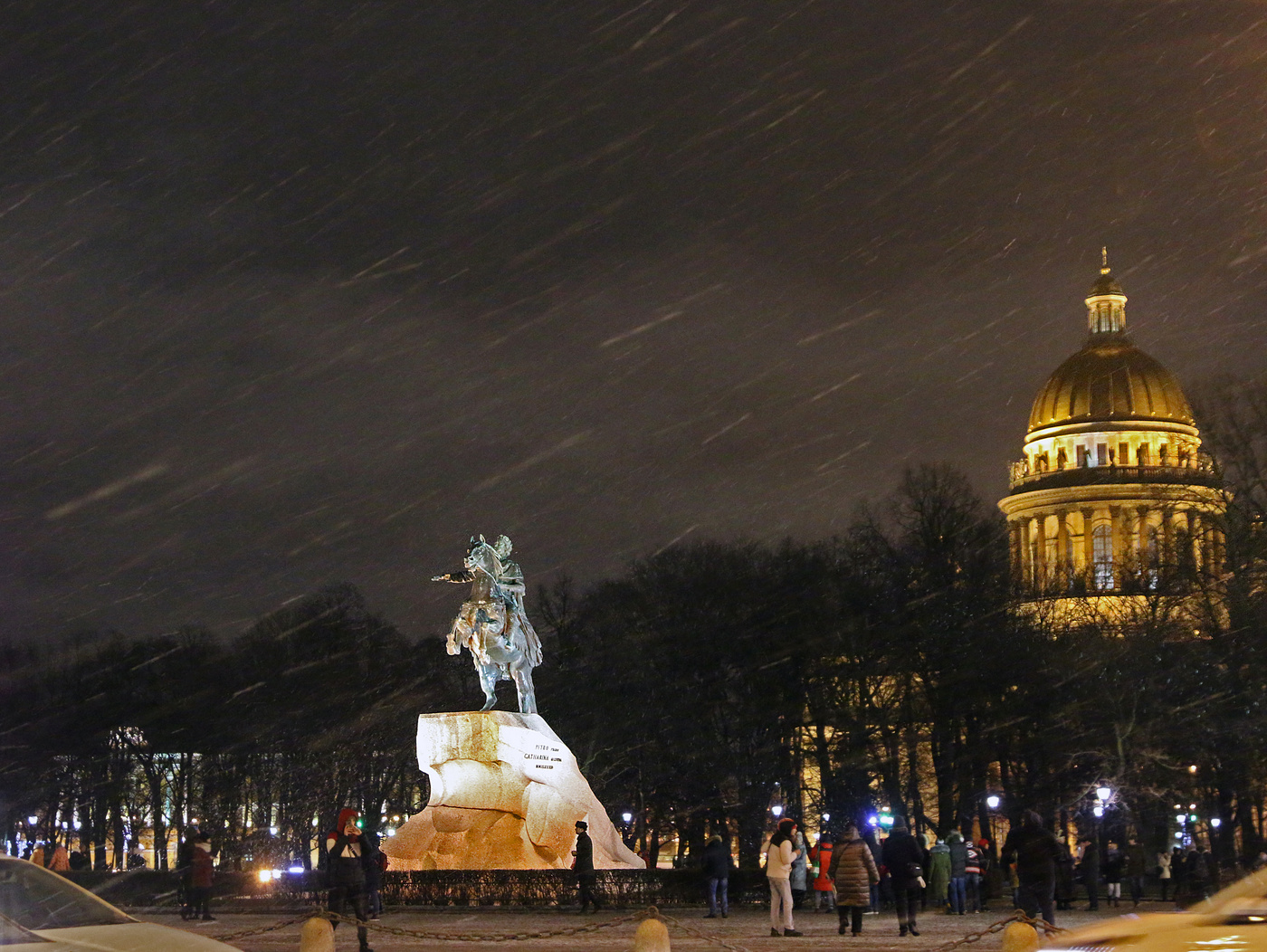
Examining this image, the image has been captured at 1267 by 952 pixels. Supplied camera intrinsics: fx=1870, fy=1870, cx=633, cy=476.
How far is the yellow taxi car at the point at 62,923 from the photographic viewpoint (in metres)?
9.05

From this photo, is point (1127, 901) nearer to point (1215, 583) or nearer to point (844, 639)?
point (1215, 583)

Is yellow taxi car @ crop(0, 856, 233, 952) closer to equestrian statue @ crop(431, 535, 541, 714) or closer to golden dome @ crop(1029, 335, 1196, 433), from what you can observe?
equestrian statue @ crop(431, 535, 541, 714)

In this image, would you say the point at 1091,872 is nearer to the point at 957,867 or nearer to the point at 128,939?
the point at 957,867

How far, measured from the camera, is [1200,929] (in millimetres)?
9539

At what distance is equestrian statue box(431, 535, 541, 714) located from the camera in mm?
Answer: 35562

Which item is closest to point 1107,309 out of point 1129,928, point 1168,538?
point 1168,538

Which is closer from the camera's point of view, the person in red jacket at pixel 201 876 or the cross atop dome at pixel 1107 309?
the person in red jacket at pixel 201 876

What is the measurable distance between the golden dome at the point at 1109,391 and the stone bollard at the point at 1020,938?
9007 centimetres

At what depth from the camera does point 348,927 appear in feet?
92.4

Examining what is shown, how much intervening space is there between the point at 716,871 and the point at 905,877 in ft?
18.3

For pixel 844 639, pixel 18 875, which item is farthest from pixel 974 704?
pixel 18 875

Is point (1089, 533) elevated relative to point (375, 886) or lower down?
elevated

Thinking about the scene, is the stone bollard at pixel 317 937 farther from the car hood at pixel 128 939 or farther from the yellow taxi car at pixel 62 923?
the car hood at pixel 128 939

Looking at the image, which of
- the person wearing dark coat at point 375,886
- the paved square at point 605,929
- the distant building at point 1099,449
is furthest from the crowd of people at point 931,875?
the distant building at point 1099,449
